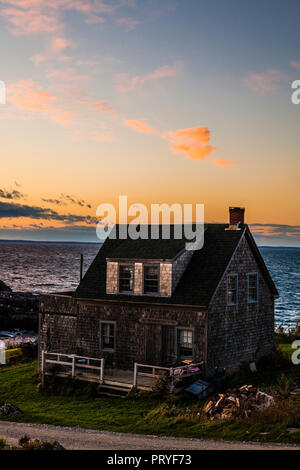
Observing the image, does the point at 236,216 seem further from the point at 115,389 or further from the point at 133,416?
A: the point at 133,416

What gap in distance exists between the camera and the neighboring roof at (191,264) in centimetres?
2759

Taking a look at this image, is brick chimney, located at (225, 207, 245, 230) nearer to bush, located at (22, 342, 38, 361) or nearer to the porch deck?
the porch deck

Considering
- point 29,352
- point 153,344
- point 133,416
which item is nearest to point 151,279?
point 153,344

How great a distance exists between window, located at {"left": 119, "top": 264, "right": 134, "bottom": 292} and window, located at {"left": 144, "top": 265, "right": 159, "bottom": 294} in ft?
3.05

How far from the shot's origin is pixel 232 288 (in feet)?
94.9

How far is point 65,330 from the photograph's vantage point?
1236 inches

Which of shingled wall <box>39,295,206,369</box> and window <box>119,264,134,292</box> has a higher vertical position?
window <box>119,264,134,292</box>

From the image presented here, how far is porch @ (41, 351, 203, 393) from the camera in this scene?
25750mm

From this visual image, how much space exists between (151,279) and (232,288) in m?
4.22

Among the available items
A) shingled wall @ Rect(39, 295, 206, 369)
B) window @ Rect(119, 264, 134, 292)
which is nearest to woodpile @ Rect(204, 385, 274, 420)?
shingled wall @ Rect(39, 295, 206, 369)

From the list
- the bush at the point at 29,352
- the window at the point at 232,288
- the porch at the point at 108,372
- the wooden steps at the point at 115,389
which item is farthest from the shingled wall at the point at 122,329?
the bush at the point at 29,352

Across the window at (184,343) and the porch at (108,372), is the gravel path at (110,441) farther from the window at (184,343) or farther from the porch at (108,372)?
the window at (184,343)
